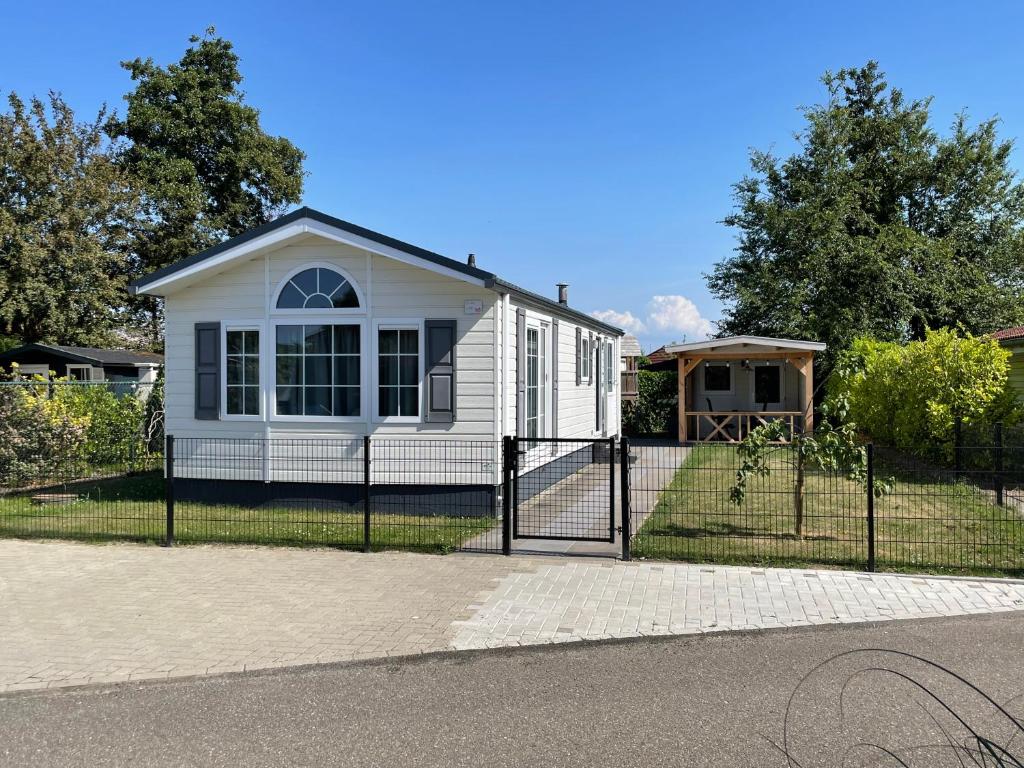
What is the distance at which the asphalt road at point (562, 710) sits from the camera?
3822 mm

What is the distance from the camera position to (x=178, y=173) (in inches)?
1134

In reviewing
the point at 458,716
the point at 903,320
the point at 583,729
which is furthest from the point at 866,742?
the point at 903,320

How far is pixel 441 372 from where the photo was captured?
33.3ft

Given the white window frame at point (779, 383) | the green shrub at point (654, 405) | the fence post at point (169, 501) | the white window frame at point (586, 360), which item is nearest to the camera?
the fence post at point (169, 501)

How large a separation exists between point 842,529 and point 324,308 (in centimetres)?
694

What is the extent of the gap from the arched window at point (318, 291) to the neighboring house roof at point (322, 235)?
55 centimetres

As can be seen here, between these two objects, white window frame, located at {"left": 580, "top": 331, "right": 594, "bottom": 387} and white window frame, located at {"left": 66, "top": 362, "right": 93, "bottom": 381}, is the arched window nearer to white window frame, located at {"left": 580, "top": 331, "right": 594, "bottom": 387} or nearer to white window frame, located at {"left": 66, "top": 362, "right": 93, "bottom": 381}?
white window frame, located at {"left": 580, "top": 331, "right": 594, "bottom": 387}

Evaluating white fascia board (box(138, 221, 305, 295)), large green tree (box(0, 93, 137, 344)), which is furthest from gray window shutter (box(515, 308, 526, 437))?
large green tree (box(0, 93, 137, 344))

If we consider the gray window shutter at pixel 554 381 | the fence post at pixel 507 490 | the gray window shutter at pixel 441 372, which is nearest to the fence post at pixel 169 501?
the gray window shutter at pixel 441 372

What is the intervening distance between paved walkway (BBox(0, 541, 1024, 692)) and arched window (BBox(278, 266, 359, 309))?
12.1ft

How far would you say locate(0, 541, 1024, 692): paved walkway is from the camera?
5.33m

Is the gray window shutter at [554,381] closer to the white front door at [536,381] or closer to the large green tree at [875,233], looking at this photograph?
the white front door at [536,381]

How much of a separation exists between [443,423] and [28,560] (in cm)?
Answer: 475

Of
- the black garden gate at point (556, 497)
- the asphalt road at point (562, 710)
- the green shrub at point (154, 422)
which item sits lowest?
the asphalt road at point (562, 710)
